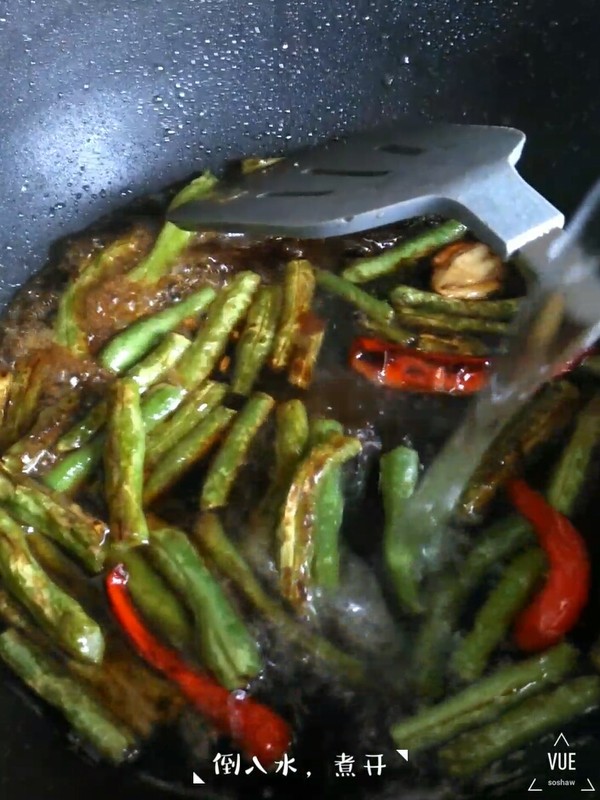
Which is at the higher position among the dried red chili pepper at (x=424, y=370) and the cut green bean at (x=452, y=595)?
the dried red chili pepper at (x=424, y=370)

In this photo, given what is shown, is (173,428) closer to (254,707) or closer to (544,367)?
(254,707)

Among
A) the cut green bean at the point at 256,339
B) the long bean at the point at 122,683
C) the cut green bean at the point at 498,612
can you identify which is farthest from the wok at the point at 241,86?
the cut green bean at the point at 498,612

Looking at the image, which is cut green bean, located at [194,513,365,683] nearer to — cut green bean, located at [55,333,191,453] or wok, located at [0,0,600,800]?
cut green bean, located at [55,333,191,453]

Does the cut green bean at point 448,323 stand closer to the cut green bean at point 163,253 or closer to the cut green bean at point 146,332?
the cut green bean at point 146,332

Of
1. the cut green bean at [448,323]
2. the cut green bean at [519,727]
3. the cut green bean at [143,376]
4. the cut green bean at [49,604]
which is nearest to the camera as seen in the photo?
the cut green bean at [519,727]

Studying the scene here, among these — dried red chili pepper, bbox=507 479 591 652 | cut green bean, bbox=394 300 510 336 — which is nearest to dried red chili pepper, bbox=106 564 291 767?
dried red chili pepper, bbox=507 479 591 652

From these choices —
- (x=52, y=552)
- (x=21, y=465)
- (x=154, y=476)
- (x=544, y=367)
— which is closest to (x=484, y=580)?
(x=544, y=367)

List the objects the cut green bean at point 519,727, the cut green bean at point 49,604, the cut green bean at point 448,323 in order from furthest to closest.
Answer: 1. the cut green bean at point 448,323
2. the cut green bean at point 49,604
3. the cut green bean at point 519,727
